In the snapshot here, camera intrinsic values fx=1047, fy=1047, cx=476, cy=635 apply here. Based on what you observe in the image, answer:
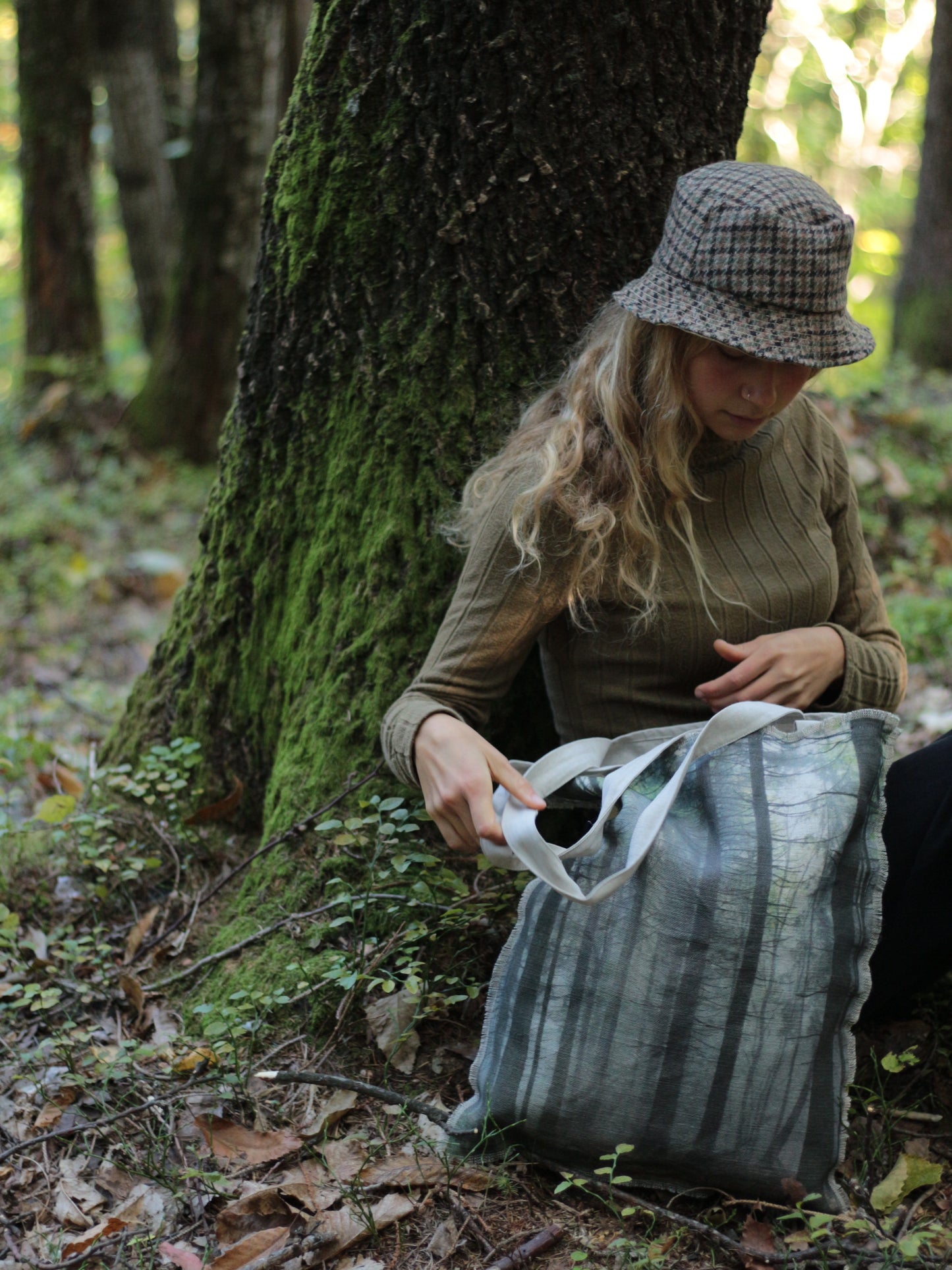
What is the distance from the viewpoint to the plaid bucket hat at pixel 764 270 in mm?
1816

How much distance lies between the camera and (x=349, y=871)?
7.75 ft

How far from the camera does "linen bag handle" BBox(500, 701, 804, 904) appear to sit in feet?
5.59

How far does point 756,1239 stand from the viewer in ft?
5.85

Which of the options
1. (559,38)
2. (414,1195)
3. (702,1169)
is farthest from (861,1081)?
(559,38)

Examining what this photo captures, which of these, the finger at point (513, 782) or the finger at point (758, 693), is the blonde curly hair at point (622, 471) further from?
the finger at point (513, 782)

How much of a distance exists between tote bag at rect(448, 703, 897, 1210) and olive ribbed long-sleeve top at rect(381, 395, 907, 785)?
0.87 ft

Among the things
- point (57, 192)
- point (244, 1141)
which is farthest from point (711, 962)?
point (57, 192)

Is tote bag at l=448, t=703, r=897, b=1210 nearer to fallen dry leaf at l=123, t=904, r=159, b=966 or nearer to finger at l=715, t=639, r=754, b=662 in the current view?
finger at l=715, t=639, r=754, b=662

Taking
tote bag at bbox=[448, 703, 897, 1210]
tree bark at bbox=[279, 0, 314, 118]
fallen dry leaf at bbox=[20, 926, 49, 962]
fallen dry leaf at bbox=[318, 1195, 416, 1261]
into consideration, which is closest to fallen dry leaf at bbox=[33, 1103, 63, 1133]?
fallen dry leaf at bbox=[20, 926, 49, 962]

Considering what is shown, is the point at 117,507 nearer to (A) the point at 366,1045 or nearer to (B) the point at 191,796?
(B) the point at 191,796

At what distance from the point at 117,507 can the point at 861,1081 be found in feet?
17.7

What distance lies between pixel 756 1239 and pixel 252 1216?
867 millimetres

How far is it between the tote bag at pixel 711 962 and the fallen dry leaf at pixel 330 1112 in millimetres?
313

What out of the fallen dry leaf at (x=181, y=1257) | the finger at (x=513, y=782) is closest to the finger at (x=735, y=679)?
Result: the finger at (x=513, y=782)
